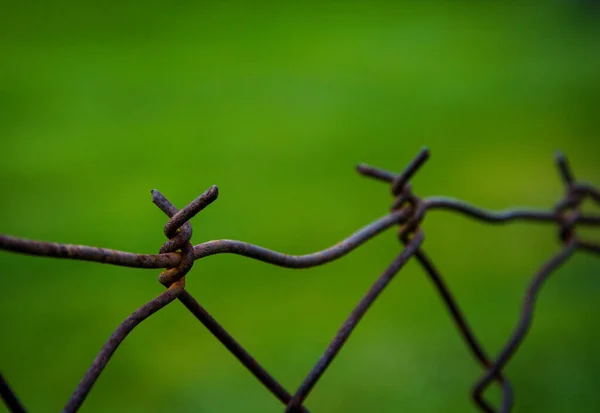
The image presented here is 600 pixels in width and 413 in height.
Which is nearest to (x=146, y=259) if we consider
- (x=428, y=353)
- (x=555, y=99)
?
(x=428, y=353)

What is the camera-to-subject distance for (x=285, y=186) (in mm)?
4570

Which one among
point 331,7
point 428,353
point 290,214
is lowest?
point 428,353

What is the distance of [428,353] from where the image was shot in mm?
2754

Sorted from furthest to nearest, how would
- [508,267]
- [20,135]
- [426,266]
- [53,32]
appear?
[53,32] → [20,135] → [508,267] → [426,266]

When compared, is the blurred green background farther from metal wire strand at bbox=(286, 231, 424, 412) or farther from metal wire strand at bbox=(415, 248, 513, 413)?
metal wire strand at bbox=(286, 231, 424, 412)

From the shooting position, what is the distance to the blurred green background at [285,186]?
2.61 metres

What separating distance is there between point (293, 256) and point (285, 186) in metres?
3.87

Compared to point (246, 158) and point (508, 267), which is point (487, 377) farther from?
point (246, 158)

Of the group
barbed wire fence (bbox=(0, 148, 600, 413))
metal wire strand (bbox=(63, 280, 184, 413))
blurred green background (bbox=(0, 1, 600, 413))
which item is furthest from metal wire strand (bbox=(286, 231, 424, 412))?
blurred green background (bbox=(0, 1, 600, 413))

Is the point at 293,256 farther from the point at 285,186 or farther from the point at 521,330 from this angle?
the point at 285,186

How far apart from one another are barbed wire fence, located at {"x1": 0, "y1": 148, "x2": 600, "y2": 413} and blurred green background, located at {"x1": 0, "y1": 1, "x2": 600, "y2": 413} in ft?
4.43

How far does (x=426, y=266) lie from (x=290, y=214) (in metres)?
3.18

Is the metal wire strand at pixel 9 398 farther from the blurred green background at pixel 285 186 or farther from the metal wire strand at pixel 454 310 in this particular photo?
the blurred green background at pixel 285 186

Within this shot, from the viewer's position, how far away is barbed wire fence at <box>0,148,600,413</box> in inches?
21.1
